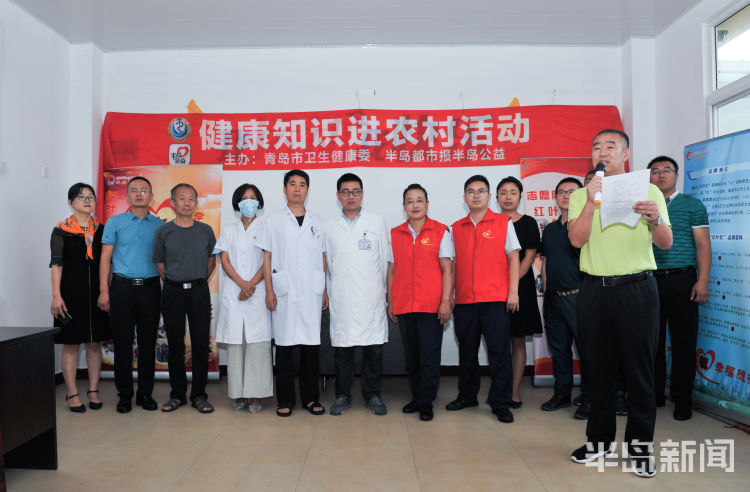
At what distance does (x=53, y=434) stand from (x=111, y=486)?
49 cm

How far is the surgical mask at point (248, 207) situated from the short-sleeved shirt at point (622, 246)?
7.05ft

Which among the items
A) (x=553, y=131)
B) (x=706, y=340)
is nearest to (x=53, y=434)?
(x=706, y=340)

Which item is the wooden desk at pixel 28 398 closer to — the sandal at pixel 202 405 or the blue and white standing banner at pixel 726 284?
the sandal at pixel 202 405

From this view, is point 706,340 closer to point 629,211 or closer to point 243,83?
point 629,211

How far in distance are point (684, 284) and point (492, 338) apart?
1.35 m

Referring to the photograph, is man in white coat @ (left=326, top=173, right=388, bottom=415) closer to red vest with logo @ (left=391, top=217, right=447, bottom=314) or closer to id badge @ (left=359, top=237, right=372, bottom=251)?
id badge @ (left=359, top=237, right=372, bottom=251)

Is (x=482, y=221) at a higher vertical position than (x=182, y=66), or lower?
lower

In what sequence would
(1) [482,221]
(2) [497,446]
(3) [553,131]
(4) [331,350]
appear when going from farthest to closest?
(3) [553,131]
(4) [331,350]
(1) [482,221]
(2) [497,446]

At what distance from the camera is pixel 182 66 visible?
4.76 meters

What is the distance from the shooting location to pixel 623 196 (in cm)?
219

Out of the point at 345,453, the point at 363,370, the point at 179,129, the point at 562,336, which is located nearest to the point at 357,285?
the point at 363,370

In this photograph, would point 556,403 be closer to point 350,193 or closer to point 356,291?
point 356,291

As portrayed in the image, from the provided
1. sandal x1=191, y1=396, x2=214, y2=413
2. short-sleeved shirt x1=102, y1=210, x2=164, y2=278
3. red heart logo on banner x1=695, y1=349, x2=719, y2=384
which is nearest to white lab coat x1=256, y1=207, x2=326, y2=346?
sandal x1=191, y1=396, x2=214, y2=413

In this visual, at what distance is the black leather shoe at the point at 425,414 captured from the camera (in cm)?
320
